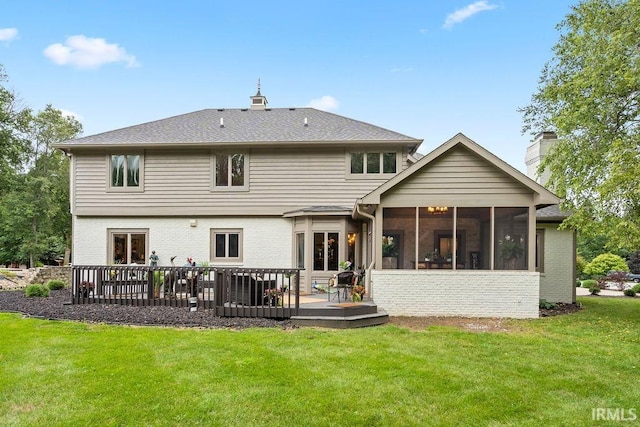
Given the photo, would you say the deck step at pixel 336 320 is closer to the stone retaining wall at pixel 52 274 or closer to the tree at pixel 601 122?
the tree at pixel 601 122

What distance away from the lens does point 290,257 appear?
13.3m

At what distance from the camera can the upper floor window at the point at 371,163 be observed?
13.3 metres

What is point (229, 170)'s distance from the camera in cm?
1365

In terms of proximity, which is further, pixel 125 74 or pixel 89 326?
pixel 125 74

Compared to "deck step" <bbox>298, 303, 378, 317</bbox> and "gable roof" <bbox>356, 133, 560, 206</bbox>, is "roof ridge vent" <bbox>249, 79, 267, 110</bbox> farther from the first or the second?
"deck step" <bbox>298, 303, 378, 317</bbox>

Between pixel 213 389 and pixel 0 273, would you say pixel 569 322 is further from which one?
pixel 0 273

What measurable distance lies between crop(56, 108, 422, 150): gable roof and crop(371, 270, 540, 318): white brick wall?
5031 millimetres

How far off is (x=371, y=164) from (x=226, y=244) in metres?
5.62

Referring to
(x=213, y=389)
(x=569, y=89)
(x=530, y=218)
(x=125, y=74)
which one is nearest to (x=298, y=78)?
(x=125, y=74)

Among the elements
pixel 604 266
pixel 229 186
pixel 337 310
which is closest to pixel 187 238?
pixel 229 186

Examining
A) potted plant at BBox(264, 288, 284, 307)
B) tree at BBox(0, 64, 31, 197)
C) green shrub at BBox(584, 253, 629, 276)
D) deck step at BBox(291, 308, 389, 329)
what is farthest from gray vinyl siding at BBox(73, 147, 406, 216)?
green shrub at BBox(584, 253, 629, 276)

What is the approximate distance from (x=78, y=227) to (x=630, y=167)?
15818 mm

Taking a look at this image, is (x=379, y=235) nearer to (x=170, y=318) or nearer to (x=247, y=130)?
(x=170, y=318)

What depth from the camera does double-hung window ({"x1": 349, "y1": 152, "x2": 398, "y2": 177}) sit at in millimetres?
13281
